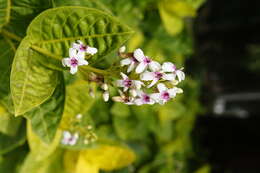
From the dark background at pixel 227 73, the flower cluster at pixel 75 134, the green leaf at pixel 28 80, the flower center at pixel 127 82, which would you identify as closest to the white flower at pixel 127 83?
the flower center at pixel 127 82

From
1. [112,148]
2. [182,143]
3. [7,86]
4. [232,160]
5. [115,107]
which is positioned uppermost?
[7,86]

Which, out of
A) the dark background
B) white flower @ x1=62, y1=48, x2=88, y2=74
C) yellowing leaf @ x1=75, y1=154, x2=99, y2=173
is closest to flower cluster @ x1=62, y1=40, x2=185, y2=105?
white flower @ x1=62, y1=48, x2=88, y2=74

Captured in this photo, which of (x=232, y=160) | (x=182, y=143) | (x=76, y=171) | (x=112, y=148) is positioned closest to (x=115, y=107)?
(x=112, y=148)

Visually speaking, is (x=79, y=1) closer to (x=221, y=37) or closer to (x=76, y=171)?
(x=76, y=171)

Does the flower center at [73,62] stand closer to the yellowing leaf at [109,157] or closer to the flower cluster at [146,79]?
the flower cluster at [146,79]

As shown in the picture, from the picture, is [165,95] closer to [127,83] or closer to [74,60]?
[127,83]

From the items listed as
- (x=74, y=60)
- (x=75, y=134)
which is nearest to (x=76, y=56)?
(x=74, y=60)
